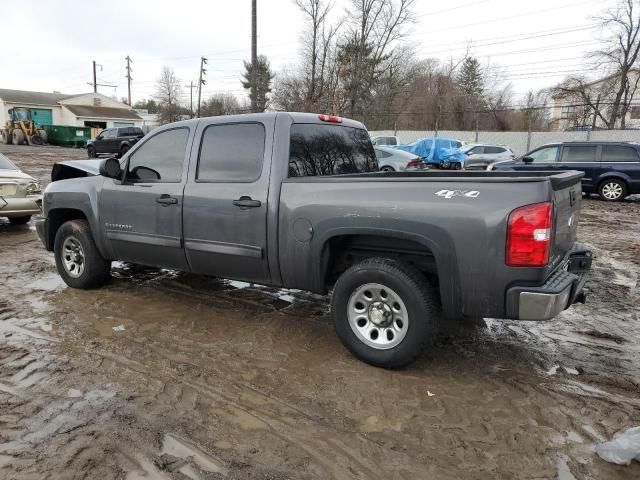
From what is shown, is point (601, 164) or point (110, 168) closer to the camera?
point (110, 168)

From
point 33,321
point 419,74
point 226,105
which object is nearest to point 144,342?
point 33,321

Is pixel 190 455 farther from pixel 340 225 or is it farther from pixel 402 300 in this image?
pixel 340 225

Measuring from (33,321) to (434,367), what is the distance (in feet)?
12.0

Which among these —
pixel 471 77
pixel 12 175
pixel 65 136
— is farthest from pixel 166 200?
pixel 471 77

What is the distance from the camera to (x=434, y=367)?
386 centimetres

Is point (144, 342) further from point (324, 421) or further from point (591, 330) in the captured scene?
point (591, 330)

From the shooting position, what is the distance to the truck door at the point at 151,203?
473 centimetres

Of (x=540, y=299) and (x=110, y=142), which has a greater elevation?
(x=110, y=142)

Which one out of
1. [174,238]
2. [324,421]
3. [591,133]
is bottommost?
[324,421]

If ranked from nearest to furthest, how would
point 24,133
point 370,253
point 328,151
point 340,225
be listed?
point 340,225 < point 370,253 < point 328,151 < point 24,133

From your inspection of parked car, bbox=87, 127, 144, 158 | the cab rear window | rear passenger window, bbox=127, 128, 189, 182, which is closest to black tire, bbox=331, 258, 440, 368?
the cab rear window

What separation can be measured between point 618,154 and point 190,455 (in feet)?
50.3

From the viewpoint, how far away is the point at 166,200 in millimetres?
4730

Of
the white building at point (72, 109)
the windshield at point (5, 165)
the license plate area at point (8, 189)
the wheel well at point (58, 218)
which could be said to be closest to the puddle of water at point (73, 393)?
the wheel well at point (58, 218)
